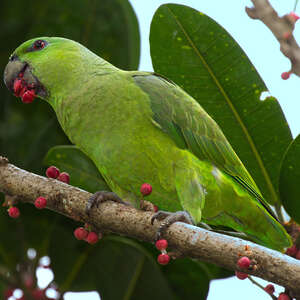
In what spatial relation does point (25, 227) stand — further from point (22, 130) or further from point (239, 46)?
point (239, 46)

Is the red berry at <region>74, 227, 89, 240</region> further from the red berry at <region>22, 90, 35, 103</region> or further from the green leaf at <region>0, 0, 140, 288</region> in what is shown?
the red berry at <region>22, 90, 35, 103</region>

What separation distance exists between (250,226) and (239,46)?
0.88 meters

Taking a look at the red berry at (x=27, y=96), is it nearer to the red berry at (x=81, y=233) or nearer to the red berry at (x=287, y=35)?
the red berry at (x=81, y=233)

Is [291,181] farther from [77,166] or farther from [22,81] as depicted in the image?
[22,81]

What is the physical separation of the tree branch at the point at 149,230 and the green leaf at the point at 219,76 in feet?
2.40

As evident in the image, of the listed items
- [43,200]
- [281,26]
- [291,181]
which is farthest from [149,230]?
[281,26]

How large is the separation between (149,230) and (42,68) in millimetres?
1082

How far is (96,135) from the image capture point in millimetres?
2191

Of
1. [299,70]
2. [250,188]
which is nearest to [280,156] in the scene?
[250,188]

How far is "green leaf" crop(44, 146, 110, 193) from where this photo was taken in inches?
91.0

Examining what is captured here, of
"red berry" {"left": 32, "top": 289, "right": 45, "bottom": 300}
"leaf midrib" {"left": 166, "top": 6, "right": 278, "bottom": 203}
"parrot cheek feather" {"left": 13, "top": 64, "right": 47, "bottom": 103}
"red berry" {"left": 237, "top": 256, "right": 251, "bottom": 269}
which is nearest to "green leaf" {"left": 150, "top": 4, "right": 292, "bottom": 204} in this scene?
"leaf midrib" {"left": 166, "top": 6, "right": 278, "bottom": 203}

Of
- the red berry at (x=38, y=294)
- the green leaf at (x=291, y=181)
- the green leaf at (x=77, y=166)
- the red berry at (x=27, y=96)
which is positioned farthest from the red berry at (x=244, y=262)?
the red berry at (x=27, y=96)

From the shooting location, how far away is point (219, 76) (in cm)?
223

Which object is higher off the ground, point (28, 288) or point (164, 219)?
point (164, 219)
